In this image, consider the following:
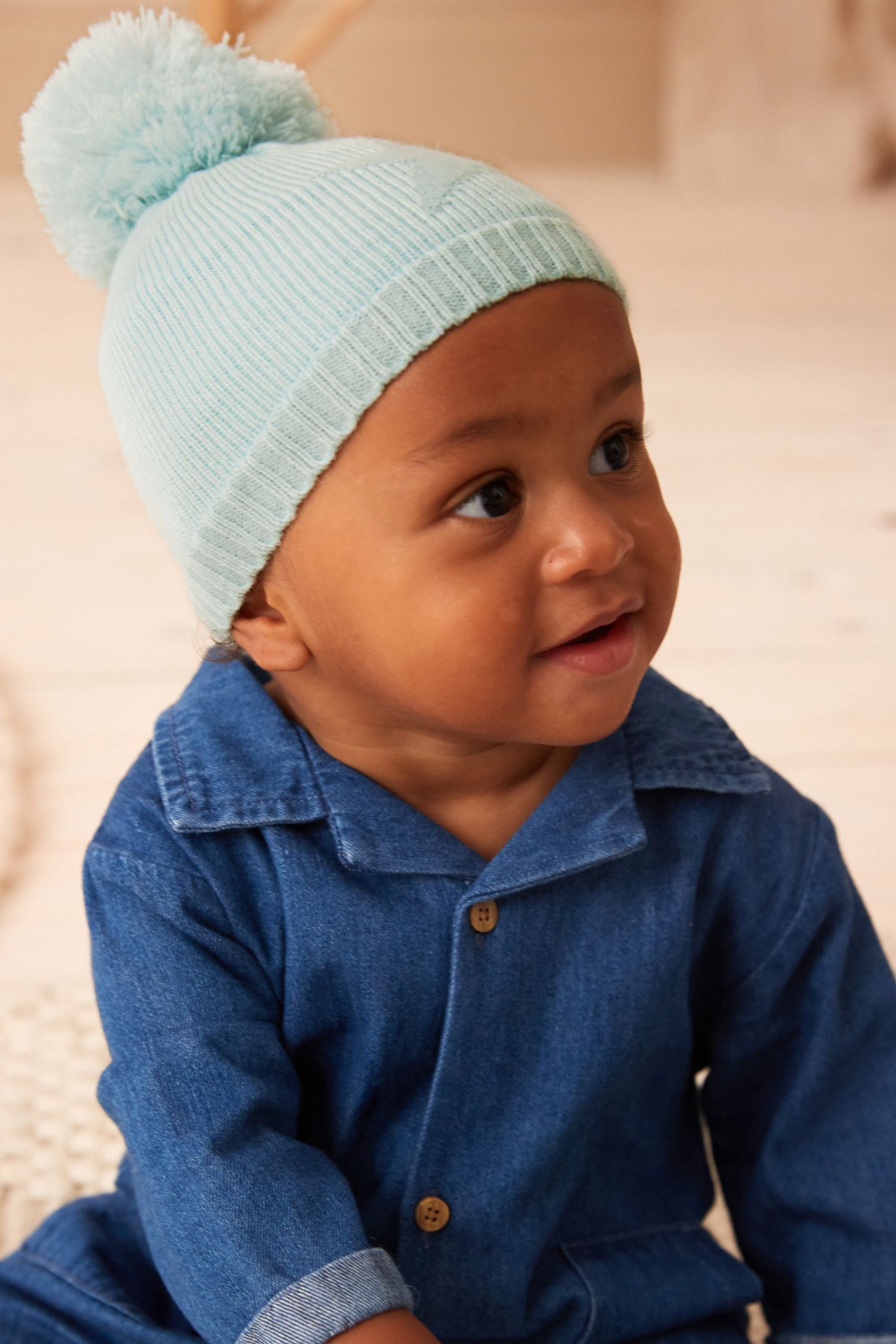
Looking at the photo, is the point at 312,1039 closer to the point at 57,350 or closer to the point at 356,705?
the point at 356,705

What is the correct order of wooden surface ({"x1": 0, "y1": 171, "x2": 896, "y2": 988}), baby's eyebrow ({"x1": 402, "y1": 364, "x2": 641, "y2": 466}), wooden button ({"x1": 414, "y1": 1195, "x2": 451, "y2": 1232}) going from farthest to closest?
wooden surface ({"x1": 0, "y1": 171, "x2": 896, "y2": 988}), wooden button ({"x1": 414, "y1": 1195, "x2": 451, "y2": 1232}), baby's eyebrow ({"x1": 402, "y1": 364, "x2": 641, "y2": 466})

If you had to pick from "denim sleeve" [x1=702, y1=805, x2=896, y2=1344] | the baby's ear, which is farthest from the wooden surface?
the baby's ear

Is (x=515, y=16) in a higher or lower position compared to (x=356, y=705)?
higher

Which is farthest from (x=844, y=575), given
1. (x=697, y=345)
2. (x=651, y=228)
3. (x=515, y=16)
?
(x=515, y=16)

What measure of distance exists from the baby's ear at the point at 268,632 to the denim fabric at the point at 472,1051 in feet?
0.17

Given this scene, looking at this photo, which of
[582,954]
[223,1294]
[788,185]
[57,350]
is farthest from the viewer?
[788,185]

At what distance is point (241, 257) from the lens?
0.74 metres

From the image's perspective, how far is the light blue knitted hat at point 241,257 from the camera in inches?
28.2

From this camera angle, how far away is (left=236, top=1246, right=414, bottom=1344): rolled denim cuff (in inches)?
27.8

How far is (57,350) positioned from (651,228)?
1.52m

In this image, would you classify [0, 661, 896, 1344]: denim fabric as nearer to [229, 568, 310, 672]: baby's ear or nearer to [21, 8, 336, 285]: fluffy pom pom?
[229, 568, 310, 672]: baby's ear

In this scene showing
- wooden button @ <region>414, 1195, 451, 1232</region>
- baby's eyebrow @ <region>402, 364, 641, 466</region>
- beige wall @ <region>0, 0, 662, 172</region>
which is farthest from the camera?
beige wall @ <region>0, 0, 662, 172</region>

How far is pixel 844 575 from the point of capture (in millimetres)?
2037

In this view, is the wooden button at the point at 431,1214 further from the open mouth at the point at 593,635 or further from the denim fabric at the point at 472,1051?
the open mouth at the point at 593,635
